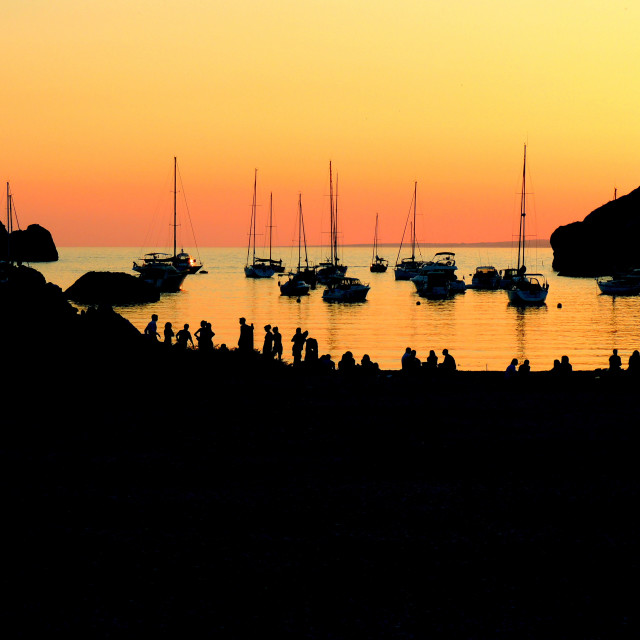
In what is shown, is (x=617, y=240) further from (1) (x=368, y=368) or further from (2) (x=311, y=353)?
(1) (x=368, y=368)

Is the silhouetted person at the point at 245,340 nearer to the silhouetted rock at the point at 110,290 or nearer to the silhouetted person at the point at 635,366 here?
the silhouetted person at the point at 635,366

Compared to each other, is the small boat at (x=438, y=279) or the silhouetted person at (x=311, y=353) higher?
the small boat at (x=438, y=279)

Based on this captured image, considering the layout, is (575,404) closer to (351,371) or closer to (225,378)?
(351,371)

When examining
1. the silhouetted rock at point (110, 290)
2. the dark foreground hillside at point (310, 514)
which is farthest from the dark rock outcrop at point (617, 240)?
the dark foreground hillside at point (310, 514)

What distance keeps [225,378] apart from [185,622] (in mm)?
17429

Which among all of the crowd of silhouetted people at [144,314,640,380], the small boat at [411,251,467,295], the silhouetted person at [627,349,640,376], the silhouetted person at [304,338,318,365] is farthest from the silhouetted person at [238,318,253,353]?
the small boat at [411,251,467,295]

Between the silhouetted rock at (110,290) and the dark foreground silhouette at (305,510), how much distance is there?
75955 mm

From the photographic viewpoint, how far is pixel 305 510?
13617mm

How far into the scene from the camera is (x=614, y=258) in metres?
195

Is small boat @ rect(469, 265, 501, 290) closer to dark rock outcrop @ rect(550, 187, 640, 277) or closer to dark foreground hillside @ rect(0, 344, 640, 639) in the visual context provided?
dark rock outcrop @ rect(550, 187, 640, 277)

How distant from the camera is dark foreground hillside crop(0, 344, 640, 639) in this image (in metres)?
9.80

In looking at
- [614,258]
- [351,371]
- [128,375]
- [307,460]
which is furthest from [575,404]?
[614,258]

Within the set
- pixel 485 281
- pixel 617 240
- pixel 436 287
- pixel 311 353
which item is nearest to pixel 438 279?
pixel 436 287

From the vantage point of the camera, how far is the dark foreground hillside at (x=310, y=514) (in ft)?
32.1
